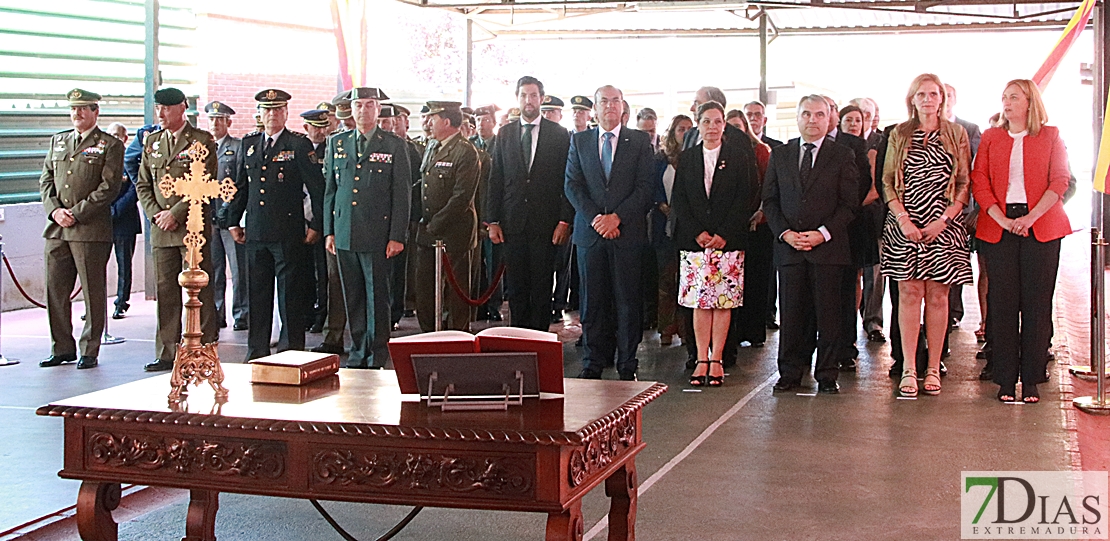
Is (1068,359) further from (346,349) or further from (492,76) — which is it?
(492,76)

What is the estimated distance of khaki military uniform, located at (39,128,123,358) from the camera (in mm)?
7680

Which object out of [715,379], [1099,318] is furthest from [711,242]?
[1099,318]

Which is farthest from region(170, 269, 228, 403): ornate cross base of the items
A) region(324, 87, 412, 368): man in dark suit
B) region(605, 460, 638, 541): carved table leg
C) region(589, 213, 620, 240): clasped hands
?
region(324, 87, 412, 368): man in dark suit

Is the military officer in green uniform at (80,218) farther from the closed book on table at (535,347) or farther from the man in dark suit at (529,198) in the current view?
the closed book on table at (535,347)

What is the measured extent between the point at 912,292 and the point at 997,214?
62cm

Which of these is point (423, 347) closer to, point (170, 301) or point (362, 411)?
point (362, 411)

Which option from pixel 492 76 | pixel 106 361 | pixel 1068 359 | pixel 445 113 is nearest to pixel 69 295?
pixel 106 361

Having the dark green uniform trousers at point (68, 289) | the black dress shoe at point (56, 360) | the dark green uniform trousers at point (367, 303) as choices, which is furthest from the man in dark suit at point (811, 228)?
the black dress shoe at point (56, 360)

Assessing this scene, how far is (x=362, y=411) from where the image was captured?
3.20m

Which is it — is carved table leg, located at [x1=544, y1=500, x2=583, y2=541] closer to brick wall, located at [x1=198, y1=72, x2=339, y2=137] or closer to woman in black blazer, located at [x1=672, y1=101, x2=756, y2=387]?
woman in black blazer, located at [x1=672, y1=101, x2=756, y2=387]

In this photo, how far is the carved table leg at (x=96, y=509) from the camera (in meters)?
3.29

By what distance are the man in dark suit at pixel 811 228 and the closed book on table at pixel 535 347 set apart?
3.64 meters

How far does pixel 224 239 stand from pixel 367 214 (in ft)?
9.39

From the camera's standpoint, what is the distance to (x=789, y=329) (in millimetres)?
6832
